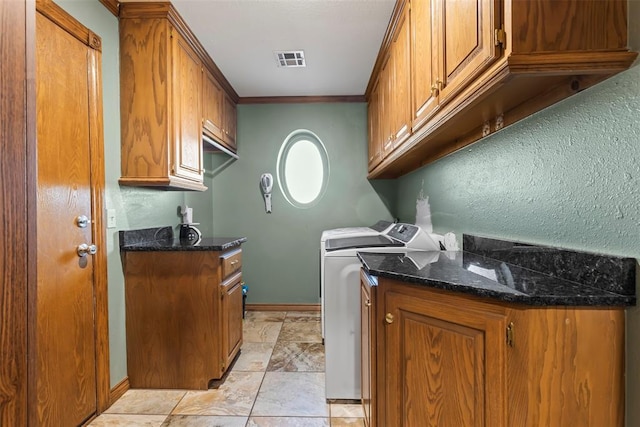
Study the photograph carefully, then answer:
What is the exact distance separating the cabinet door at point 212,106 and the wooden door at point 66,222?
888mm

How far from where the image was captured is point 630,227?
85cm

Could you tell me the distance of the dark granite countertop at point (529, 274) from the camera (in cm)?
83

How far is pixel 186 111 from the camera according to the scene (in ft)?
7.43

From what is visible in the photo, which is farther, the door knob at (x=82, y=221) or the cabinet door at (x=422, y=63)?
the door knob at (x=82, y=221)

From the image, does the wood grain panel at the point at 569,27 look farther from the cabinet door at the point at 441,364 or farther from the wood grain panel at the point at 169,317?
the wood grain panel at the point at 169,317

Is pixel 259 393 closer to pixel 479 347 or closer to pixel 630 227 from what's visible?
pixel 479 347

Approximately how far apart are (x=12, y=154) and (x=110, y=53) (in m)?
1.79

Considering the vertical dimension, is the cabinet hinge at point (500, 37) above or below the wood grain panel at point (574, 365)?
above

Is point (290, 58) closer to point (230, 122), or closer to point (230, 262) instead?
point (230, 122)

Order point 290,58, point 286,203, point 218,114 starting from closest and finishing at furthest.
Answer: point 290,58
point 218,114
point 286,203

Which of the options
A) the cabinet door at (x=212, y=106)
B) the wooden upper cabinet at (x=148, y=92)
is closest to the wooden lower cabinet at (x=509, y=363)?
the wooden upper cabinet at (x=148, y=92)

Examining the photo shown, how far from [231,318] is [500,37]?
2207mm

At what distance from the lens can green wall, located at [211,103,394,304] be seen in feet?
11.7

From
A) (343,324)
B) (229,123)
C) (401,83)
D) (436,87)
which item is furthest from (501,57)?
(229,123)
